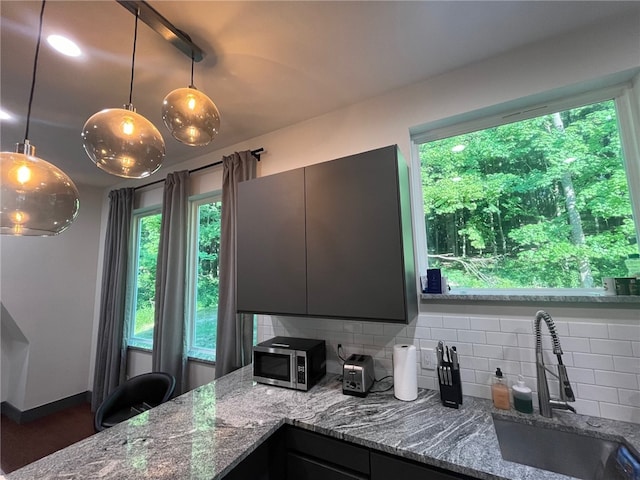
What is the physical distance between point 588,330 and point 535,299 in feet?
0.80

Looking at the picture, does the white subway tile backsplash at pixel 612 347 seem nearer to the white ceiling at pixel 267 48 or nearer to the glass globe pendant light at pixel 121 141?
the white ceiling at pixel 267 48

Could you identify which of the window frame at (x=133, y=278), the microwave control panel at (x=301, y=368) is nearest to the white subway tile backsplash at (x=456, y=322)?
the microwave control panel at (x=301, y=368)

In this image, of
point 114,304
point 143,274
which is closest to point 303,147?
point 143,274

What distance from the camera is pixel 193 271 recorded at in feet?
9.54

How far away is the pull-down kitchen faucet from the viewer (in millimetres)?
1254

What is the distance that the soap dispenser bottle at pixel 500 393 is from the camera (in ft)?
4.49

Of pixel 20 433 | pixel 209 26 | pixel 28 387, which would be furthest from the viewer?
pixel 28 387

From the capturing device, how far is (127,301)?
10.6ft

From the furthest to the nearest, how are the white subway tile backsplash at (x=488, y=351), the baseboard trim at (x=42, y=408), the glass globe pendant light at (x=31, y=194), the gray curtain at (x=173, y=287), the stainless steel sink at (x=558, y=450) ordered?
the baseboard trim at (x=42, y=408) < the gray curtain at (x=173, y=287) < the white subway tile backsplash at (x=488, y=351) < the stainless steel sink at (x=558, y=450) < the glass globe pendant light at (x=31, y=194)

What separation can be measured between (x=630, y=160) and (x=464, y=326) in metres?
1.20

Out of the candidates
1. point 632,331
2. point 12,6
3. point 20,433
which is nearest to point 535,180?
point 632,331

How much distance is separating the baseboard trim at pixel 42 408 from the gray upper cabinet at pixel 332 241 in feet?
11.0

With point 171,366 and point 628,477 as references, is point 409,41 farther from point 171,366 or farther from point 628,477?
point 171,366

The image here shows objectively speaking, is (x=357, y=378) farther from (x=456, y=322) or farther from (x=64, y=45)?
(x=64, y=45)
